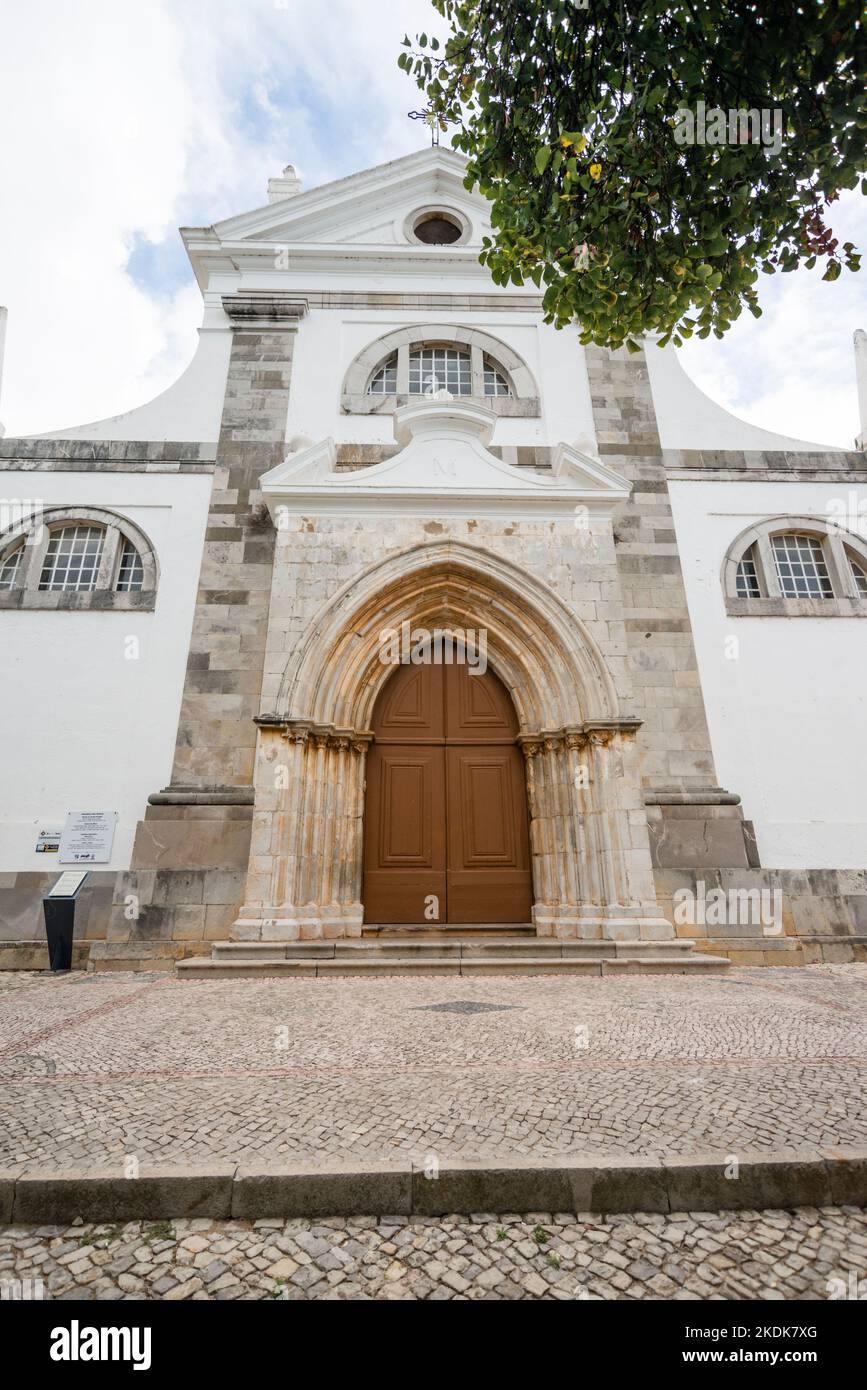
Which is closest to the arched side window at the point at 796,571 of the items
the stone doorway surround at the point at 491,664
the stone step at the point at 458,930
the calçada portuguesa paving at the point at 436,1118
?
the stone doorway surround at the point at 491,664

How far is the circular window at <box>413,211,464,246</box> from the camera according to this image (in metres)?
11.9

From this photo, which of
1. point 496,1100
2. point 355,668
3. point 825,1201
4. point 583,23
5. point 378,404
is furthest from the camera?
point 378,404

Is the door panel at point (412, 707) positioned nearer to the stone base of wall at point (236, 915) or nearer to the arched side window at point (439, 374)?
the stone base of wall at point (236, 915)

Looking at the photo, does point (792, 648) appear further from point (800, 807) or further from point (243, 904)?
point (243, 904)

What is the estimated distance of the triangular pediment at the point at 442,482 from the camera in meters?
8.27

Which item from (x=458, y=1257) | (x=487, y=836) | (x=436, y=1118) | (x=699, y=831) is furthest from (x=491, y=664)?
(x=458, y=1257)

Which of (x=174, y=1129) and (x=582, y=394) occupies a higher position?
(x=582, y=394)

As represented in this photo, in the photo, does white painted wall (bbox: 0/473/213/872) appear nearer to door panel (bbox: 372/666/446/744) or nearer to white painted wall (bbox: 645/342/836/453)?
door panel (bbox: 372/666/446/744)

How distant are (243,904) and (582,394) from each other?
8.92m

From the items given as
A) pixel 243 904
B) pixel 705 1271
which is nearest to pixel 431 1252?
pixel 705 1271

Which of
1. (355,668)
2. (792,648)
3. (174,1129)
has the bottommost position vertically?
(174,1129)

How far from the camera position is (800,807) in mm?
8312
